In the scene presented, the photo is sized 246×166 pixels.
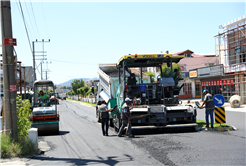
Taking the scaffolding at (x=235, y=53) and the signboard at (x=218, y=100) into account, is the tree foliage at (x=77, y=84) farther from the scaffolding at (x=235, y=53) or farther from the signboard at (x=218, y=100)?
the signboard at (x=218, y=100)

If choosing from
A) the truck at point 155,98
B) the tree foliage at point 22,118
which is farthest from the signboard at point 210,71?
the tree foliage at point 22,118

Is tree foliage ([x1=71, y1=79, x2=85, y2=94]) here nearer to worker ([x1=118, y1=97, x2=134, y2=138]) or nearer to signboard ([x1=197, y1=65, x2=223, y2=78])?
signboard ([x1=197, y1=65, x2=223, y2=78])

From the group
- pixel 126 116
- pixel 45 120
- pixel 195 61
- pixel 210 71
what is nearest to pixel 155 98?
pixel 126 116

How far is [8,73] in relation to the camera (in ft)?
26.8

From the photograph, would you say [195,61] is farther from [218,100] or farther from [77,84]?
[77,84]

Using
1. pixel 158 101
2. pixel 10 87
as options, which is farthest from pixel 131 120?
pixel 10 87

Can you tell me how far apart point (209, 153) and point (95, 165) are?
306 cm

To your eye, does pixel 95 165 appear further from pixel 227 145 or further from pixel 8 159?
pixel 227 145

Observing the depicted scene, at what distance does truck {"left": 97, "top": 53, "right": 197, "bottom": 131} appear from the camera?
35.4ft

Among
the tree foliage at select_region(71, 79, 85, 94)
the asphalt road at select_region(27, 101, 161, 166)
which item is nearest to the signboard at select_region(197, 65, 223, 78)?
the asphalt road at select_region(27, 101, 161, 166)

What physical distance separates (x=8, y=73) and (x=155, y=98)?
6.29 m

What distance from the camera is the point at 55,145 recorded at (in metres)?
9.83

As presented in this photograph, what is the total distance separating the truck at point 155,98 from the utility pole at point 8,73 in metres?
4.47

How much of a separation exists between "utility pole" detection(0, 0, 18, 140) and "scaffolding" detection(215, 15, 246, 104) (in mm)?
23497
